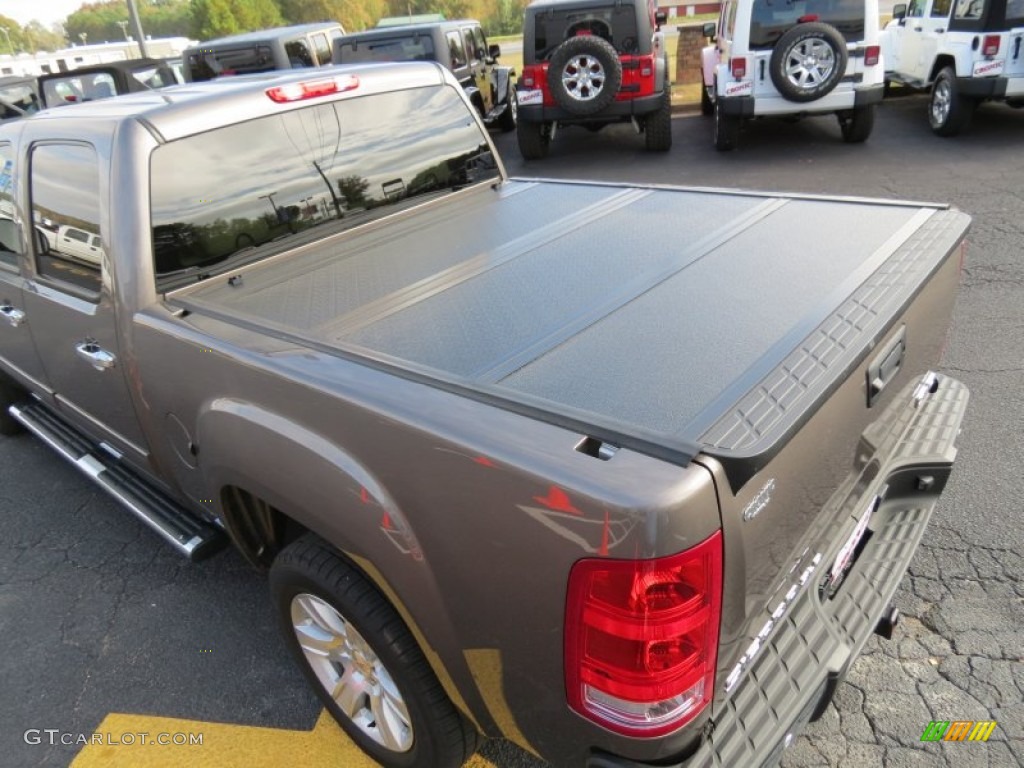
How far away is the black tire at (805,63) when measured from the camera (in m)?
8.20

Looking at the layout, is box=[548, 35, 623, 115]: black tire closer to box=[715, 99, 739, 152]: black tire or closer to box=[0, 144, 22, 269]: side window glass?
box=[715, 99, 739, 152]: black tire

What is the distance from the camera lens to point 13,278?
3160 mm

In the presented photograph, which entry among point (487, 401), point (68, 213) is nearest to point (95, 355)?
point (68, 213)

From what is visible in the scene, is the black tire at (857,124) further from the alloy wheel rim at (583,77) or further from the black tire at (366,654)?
the black tire at (366,654)

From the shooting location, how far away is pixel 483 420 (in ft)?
5.06

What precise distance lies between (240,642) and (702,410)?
216 cm

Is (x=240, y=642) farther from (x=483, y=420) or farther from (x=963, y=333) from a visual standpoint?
(x=963, y=333)

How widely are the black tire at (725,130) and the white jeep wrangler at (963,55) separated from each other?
252 cm

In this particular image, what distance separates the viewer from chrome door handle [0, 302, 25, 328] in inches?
126

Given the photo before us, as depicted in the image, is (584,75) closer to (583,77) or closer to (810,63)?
(583,77)

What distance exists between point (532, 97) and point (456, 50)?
244 centimetres

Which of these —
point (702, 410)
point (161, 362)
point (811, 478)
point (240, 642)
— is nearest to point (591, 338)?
point (702, 410)

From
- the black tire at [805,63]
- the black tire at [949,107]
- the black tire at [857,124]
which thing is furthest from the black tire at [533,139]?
the black tire at [949,107]

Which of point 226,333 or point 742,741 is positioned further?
point 226,333
